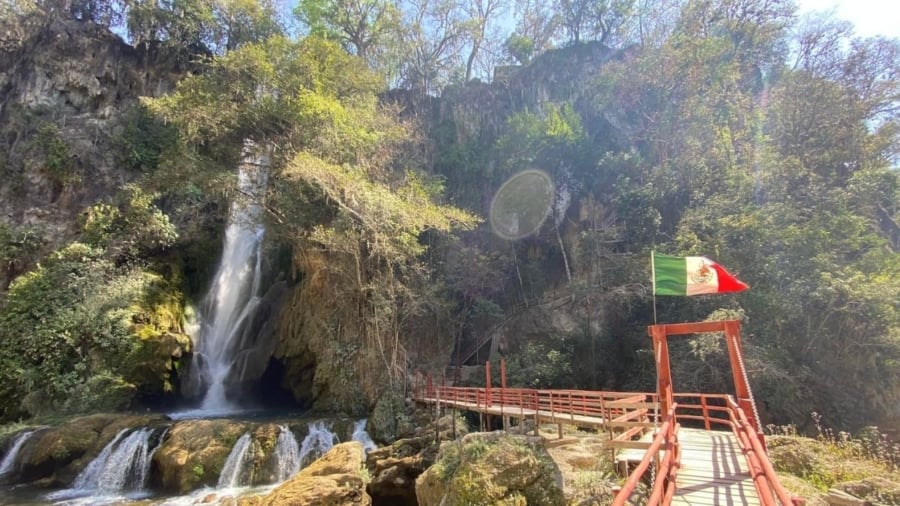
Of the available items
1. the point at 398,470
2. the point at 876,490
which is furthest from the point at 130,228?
the point at 876,490

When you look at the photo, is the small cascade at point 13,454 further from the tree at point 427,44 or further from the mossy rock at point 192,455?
the tree at point 427,44

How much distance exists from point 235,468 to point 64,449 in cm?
506

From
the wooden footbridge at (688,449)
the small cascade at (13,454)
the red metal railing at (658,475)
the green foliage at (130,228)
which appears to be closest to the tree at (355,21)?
the green foliage at (130,228)

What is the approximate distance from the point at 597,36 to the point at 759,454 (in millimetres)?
33745

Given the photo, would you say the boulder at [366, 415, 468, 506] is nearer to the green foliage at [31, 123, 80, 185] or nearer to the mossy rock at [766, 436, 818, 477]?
the mossy rock at [766, 436, 818, 477]

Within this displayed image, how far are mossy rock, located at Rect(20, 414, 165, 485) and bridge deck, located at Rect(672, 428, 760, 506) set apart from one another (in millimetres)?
14578

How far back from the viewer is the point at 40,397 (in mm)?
16344

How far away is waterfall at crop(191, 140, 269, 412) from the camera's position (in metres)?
20.0

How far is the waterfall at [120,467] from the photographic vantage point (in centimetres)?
1215

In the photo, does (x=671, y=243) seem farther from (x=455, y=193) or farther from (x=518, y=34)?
(x=518, y=34)

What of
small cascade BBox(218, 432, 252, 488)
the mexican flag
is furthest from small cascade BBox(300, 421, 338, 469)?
the mexican flag

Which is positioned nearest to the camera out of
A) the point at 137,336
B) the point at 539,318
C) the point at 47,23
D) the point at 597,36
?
the point at 137,336

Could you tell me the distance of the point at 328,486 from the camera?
8.46 meters

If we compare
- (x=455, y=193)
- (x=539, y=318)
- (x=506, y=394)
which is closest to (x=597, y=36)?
(x=455, y=193)
